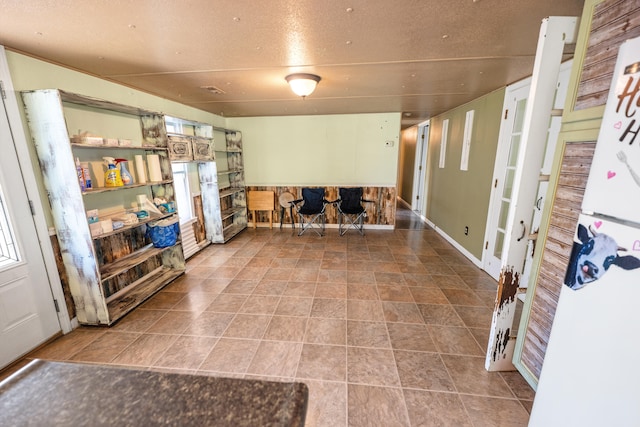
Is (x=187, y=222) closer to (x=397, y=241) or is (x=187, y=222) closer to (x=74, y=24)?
(x=74, y=24)

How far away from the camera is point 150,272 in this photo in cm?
296

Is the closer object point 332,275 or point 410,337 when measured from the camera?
point 410,337

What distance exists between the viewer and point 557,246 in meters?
1.38

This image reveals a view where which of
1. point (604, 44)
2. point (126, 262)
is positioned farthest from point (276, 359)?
point (604, 44)

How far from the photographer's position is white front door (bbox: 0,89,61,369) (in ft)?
5.59

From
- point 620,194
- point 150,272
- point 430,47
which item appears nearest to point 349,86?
point 430,47

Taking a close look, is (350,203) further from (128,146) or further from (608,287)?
(608,287)

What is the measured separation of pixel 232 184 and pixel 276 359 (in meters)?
3.86

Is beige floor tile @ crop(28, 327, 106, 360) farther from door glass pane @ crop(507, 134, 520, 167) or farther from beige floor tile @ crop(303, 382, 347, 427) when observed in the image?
door glass pane @ crop(507, 134, 520, 167)

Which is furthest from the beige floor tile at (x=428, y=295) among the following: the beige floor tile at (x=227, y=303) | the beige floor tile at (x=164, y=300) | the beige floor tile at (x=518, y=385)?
the beige floor tile at (x=164, y=300)

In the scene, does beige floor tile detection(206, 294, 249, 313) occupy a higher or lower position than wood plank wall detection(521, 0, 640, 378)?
lower

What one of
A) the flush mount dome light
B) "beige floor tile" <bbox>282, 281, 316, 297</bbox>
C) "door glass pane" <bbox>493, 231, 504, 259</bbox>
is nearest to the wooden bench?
"beige floor tile" <bbox>282, 281, 316, 297</bbox>

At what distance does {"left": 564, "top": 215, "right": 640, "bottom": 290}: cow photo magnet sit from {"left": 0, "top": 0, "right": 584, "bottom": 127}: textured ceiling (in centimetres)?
121

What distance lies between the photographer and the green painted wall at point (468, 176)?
3.11m
